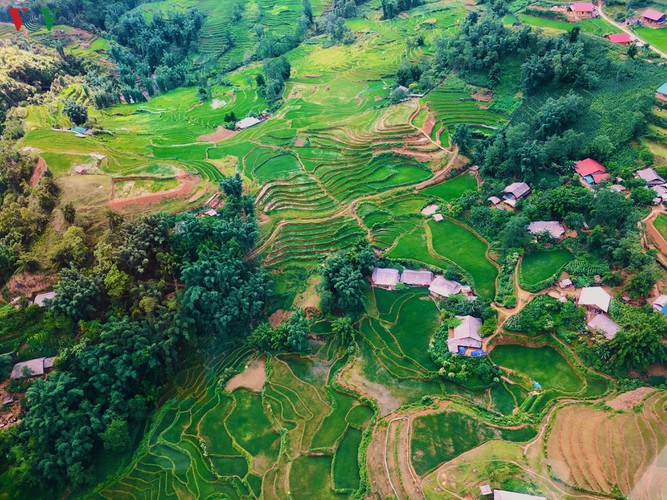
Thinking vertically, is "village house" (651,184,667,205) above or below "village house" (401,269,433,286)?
above

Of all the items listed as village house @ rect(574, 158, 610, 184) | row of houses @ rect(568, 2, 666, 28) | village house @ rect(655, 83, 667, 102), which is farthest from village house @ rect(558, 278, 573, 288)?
row of houses @ rect(568, 2, 666, 28)

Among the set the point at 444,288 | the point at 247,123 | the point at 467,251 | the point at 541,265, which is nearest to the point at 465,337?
the point at 444,288

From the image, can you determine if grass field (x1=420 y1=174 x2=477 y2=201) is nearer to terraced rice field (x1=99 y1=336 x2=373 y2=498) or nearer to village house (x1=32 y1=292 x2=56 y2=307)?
terraced rice field (x1=99 y1=336 x2=373 y2=498)

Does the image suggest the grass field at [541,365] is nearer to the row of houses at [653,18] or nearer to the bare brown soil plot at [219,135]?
the bare brown soil plot at [219,135]

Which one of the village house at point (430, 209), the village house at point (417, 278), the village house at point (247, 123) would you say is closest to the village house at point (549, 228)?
the village house at point (430, 209)

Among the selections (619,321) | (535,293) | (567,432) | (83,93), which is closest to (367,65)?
(83,93)

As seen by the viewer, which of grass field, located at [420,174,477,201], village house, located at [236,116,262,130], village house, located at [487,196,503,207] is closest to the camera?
village house, located at [487,196,503,207]

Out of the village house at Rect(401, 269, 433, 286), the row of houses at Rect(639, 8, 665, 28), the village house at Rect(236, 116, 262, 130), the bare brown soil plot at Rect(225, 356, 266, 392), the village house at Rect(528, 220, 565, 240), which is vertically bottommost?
the bare brown soil plot at Rect(225, 356, 266, 392)

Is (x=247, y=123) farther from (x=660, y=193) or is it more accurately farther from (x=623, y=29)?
(x=623, y=29)
